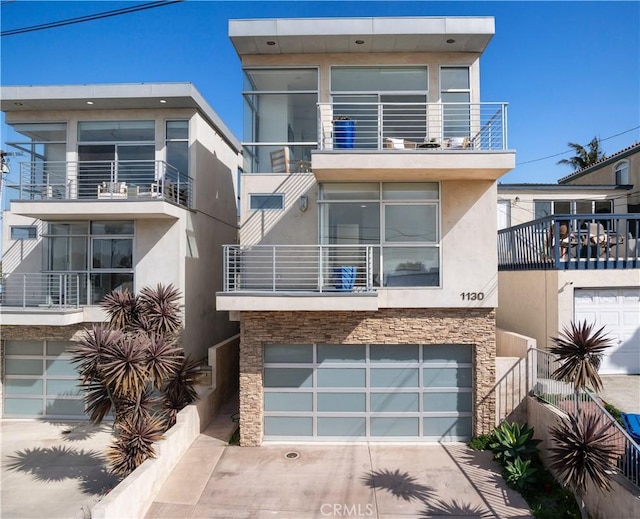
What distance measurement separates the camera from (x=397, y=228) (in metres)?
9.41

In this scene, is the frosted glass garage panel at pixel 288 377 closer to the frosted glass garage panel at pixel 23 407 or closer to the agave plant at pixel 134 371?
the agave plant at pixel 134 371

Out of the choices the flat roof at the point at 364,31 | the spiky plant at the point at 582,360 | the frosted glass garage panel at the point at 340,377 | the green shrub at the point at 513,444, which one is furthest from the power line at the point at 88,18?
the green shrub at the point at 513,444

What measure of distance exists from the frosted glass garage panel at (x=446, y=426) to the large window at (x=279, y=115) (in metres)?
7.04

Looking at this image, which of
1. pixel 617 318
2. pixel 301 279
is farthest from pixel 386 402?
pixel 617 318

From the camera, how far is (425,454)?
906cm

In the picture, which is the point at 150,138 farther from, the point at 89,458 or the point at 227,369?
the point at 89,458

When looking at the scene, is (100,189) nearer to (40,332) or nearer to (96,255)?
(96,255)

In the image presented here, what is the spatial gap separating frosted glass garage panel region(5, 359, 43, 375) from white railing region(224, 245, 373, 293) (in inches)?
270

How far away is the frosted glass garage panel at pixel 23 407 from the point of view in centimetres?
1167

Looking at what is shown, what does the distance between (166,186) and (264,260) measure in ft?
14.0

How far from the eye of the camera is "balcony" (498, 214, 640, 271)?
33.0ft

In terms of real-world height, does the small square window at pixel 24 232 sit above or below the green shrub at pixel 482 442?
above

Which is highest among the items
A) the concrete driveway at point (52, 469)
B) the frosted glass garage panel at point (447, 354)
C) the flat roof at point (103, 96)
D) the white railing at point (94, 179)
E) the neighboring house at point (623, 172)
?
the flat roof at point (103, 96)

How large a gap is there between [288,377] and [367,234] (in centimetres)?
394
